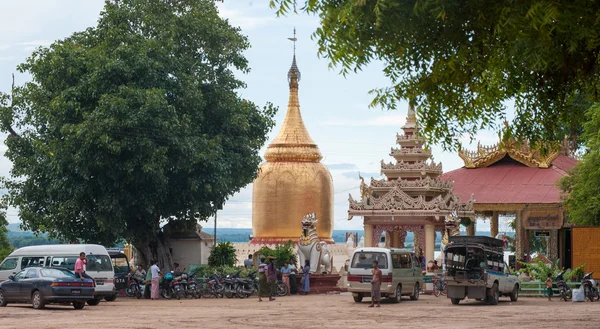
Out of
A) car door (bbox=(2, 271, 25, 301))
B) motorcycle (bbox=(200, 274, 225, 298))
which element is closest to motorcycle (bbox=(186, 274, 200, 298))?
motorcycle (bbox=(200, 274, 225, 298))

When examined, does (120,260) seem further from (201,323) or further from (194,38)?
(201,323)

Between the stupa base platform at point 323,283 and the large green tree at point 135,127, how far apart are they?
14.7 feet

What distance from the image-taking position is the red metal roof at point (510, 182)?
45.2 meters

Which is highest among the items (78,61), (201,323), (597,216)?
(78,61)

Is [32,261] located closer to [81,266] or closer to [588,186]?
[81,266]

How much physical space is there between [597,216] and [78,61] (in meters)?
19.6

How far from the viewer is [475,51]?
518 inches

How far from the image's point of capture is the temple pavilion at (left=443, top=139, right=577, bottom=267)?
4506 cm

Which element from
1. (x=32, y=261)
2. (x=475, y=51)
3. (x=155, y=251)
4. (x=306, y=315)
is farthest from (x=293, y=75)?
(x=475, y=51)

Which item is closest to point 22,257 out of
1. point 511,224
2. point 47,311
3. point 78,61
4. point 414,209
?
point 47,311

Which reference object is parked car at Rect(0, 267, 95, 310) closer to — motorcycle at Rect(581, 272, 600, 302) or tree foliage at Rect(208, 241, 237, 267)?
motorcycle at Rect(581, 272, 600, 302)

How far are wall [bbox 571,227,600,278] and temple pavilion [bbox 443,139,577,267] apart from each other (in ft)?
29.0

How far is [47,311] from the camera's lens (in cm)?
2573

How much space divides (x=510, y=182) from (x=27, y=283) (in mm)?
26032
